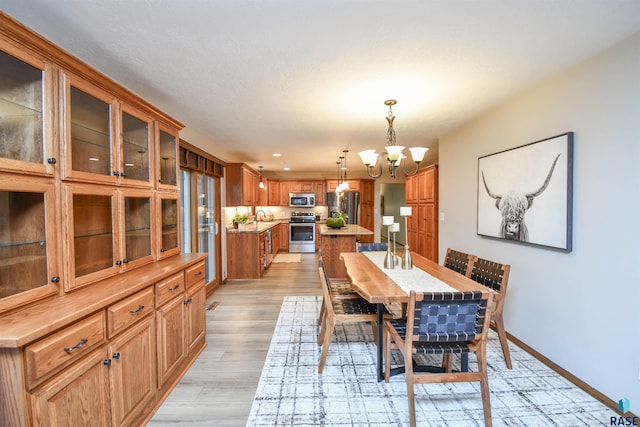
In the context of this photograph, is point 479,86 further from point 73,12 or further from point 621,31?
point 73,12

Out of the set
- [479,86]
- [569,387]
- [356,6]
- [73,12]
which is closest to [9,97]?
[73,12]

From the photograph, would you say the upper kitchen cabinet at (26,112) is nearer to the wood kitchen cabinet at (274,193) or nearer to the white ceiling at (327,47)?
the white ceiling at (327,47)

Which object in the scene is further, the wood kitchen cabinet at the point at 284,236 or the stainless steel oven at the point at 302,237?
the wood kitchen cabinet at the point at 284,236

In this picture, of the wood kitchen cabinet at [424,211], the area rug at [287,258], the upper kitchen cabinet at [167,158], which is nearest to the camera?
the upper kitchen cabinet at [167,158]

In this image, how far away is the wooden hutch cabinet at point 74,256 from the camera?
115 cm

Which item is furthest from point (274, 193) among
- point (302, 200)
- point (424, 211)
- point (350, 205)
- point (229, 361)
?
point (229, 361)

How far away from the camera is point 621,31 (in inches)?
67.5

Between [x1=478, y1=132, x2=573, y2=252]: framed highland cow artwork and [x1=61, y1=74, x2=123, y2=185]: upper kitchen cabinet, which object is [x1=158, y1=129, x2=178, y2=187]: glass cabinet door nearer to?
[x1=61, y1=74, x2=123, y2=185]: upper kitchen cabinet

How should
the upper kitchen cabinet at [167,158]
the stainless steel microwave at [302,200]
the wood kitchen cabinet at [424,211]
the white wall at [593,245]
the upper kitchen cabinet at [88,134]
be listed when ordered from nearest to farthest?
the upper kitchen cabinet at [88,134]
the white wall at [593,245]
the upper kitchen cabinet at [167,158]
the wood kitchen cabinet at [424,211]
the stainless steel microwave at [302,200]

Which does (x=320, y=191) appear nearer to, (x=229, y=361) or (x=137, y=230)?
(x=229, y=361)

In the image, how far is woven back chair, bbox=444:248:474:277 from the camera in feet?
8.81

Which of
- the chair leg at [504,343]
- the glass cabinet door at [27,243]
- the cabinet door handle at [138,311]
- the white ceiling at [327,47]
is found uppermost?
Answer: the white ceiling at [327,47]

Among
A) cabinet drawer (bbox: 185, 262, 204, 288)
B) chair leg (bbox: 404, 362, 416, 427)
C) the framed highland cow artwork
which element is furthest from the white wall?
cabinet drawer (bbox: 185, 262, 204, 288)

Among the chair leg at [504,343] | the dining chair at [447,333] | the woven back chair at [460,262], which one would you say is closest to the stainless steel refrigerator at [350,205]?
the woven back chair at [460,262]
